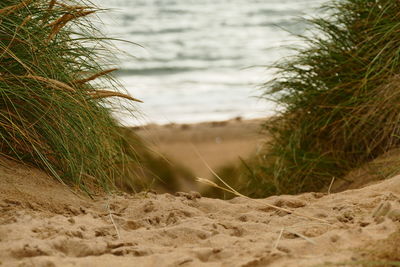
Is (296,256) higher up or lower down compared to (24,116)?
lower down

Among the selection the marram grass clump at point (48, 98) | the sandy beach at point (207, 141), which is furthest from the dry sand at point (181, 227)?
the sandy beach at point (207, 141)

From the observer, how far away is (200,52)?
16.8m

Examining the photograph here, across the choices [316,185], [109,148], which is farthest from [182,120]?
[109,148]

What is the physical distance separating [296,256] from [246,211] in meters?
0.82

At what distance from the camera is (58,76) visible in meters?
3.09

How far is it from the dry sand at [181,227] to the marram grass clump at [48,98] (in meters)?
0.12

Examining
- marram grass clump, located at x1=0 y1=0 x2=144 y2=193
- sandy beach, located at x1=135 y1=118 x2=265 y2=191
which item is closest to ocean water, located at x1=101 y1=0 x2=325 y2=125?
sandy beach, located at x1=135 y1=118 x2=265 y2=191

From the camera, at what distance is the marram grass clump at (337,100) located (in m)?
4.03

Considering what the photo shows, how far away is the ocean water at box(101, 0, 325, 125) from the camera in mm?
11781

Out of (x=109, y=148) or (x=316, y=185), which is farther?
(x=316, y=185)

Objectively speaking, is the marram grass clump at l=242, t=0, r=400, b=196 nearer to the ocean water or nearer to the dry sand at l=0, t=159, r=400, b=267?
the dry sand at l=0, t=159, r=400, b=267

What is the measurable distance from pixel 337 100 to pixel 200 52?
Answer: 12.5 meters

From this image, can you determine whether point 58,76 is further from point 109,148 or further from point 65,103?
point 109,148

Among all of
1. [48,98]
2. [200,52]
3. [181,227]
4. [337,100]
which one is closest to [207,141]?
[337,100]
